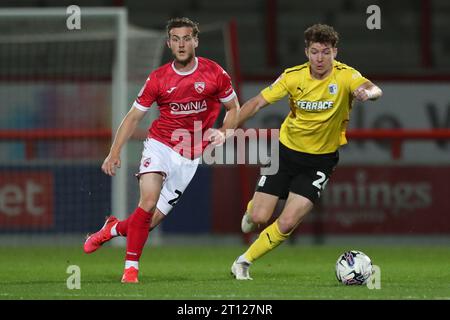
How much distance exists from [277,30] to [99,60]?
5238mm

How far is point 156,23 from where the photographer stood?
18672mm

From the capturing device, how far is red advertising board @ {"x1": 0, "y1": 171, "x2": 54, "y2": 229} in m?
13.6

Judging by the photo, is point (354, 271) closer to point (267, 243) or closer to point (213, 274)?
point (267, 243)

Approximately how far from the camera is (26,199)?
45.1 ft

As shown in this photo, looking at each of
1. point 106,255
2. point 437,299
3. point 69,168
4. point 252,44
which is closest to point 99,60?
point 69,168

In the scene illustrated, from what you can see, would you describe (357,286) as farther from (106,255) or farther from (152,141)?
(106,255)

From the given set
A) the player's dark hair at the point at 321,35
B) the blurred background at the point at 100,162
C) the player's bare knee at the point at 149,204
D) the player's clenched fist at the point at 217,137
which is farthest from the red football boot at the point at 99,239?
the blurred background at the point at 100,162

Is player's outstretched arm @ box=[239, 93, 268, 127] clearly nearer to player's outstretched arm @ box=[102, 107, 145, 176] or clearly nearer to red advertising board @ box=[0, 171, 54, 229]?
player's outstretched arm @ box=[102, 107, 145, 176]

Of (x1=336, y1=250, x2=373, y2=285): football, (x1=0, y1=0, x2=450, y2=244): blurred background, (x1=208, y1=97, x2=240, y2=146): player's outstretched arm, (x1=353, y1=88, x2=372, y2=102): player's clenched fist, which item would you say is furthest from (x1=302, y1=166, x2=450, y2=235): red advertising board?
(x1=353, y1=88, x2=372, y2=102): player's clenched fist

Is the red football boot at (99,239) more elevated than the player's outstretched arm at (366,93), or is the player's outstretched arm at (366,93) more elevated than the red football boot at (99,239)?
the player's outstretched arm at (366,93)

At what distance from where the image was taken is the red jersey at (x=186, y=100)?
8852mm

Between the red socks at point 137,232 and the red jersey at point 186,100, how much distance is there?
69 centimetres

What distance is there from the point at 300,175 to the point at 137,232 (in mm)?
1344

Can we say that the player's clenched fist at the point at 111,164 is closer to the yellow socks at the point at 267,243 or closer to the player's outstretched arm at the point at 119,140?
the player's outstretched arm at the point at 119,140
